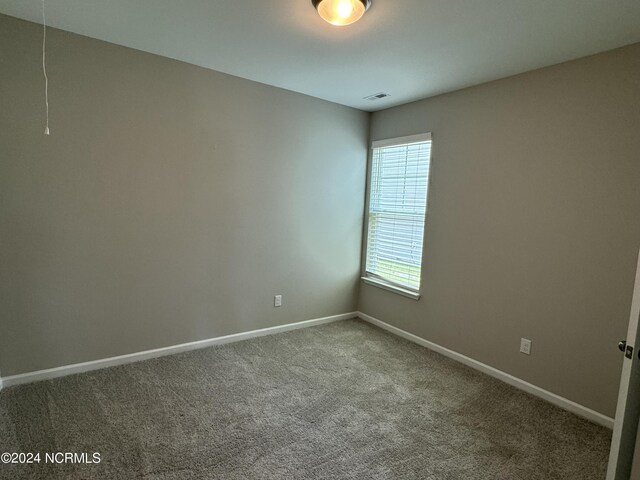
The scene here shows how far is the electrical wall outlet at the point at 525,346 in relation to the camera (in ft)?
8.67

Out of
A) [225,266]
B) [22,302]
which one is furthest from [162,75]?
[22,302]

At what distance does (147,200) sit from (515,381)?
129 inches

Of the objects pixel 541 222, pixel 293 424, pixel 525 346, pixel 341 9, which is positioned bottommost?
pixel 293 424

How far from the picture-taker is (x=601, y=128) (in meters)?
2.24

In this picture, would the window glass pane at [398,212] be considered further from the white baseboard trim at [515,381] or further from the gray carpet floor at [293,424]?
the gray carpet floor at [293,424]

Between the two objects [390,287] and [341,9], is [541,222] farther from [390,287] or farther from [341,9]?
[341,9]

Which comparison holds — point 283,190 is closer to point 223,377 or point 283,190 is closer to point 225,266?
point 225,266

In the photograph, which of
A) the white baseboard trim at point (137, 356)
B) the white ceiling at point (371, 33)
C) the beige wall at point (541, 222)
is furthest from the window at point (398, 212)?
the white baseboard trim at point (137, 356)

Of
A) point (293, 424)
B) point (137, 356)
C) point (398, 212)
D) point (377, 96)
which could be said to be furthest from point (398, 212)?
point (137, 356)

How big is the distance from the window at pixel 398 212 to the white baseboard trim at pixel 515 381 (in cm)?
45

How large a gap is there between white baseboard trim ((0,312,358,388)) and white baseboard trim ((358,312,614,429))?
1031 mm

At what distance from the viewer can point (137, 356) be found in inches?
111

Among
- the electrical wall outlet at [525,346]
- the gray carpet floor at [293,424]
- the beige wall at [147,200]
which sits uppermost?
the beige wall at [147,200]

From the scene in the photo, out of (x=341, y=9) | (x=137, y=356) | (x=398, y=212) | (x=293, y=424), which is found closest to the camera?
(x=341, y=9)
